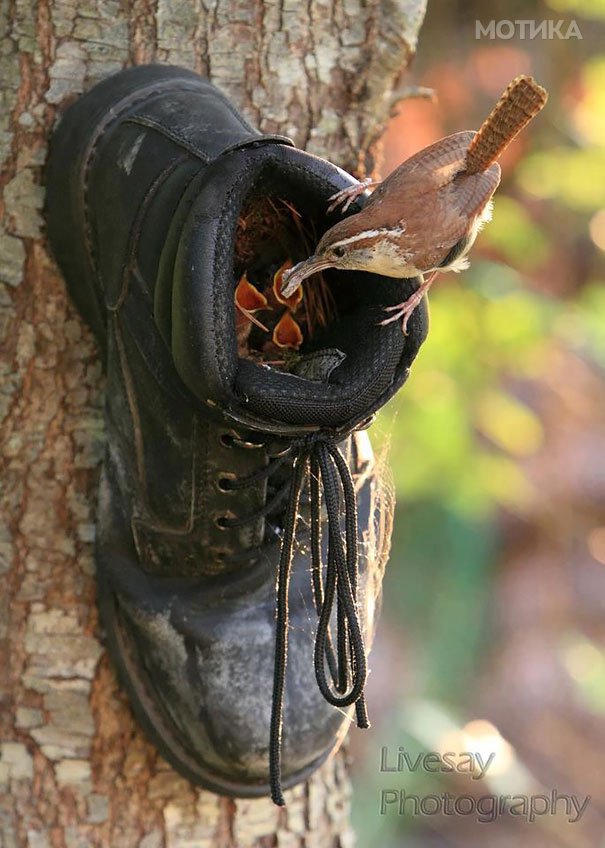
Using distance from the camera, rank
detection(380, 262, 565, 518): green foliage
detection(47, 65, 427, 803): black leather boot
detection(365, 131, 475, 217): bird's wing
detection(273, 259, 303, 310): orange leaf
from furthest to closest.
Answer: detection(380, 262, 565, 518): green foliage, detection(365, 131, 475, 217): bird's wing, detection(273, 259, 303, 310): orange leaf, detection(47, 65, 427, 803): black leather boot

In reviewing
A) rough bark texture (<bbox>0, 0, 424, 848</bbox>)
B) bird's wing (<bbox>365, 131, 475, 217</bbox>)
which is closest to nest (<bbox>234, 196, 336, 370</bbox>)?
bird's wing (<bbox>365, 131, 475, 217</bbox>)

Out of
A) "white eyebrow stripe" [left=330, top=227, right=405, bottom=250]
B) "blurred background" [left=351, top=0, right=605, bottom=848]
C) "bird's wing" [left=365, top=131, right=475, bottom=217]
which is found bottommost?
"blurred background" [left=351, top=0, right=605, bottom=848]

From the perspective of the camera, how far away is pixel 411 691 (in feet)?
11.4

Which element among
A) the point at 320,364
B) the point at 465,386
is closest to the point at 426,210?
the point at 320,364

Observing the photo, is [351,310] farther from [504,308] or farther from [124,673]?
[504,308]

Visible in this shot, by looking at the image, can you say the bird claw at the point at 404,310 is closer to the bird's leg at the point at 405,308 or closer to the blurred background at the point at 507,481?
the bird's leg at the point at 405,308

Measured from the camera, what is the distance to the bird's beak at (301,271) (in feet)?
3.49

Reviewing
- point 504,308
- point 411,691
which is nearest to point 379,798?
point 411,691

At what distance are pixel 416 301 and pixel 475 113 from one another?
307cm


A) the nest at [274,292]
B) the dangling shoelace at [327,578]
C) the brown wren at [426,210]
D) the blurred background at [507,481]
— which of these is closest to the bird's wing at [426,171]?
the brown wren at [426,210]

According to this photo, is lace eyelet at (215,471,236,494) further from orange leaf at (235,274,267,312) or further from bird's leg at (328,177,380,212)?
bird's leg at (328,177,380,212)

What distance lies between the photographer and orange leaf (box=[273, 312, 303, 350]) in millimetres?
1146

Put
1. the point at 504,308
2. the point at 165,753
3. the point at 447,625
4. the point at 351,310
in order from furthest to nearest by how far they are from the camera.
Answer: the point at 447,625
the point at 504,308
the point at 165,753
the point at 351,310

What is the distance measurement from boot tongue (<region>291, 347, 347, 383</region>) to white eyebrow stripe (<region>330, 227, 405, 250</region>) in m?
0.09
